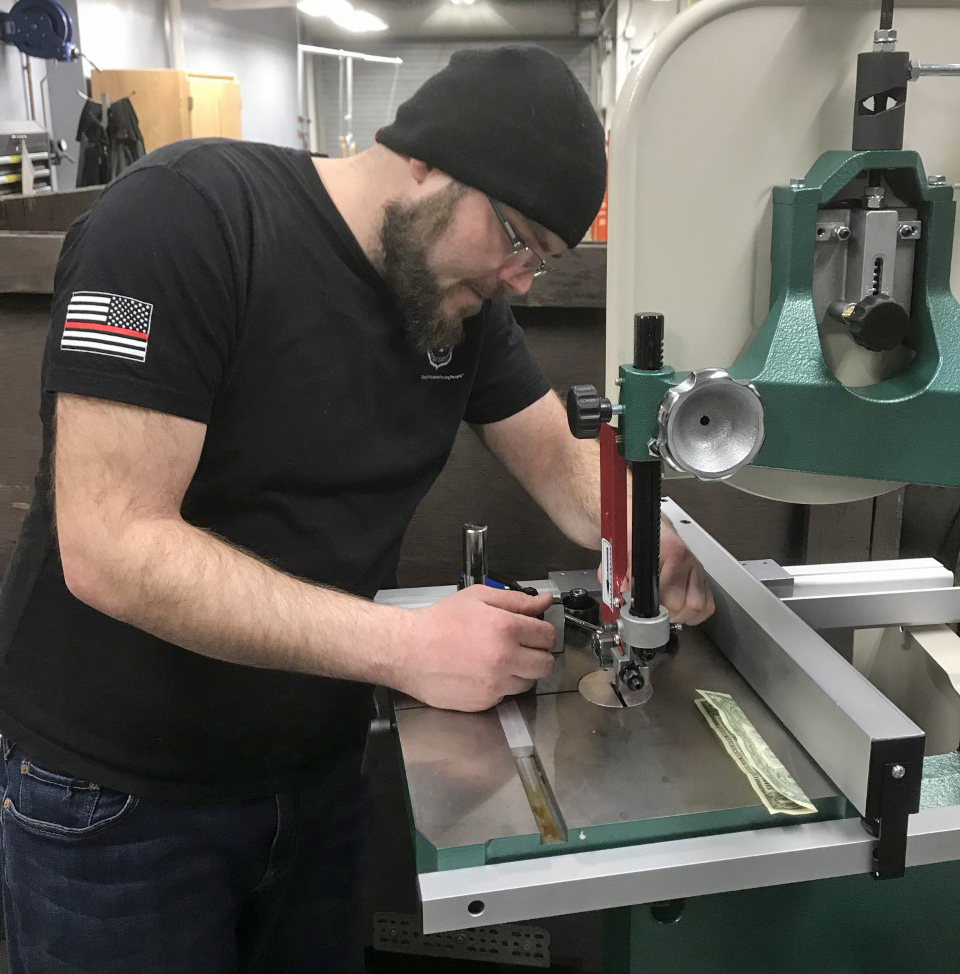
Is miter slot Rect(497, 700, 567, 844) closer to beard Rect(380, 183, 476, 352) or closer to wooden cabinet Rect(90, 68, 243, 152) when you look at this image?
beard Rect(380, 183, 476, 352)

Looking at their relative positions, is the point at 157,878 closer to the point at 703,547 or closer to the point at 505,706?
the point at 505,706

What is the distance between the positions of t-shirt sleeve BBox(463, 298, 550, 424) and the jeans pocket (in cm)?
63

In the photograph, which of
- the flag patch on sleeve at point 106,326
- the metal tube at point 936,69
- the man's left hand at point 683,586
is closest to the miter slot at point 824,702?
the man's left hand at point 683,586

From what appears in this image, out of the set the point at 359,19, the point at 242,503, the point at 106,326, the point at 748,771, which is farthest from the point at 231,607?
the point at 359,19

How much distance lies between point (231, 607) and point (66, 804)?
32cm

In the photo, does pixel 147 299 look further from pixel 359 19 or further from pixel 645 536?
pixel 359 19

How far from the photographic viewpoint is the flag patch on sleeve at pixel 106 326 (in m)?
0.82

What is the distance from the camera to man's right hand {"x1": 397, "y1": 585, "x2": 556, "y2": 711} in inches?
35.5

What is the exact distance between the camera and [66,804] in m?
1.01

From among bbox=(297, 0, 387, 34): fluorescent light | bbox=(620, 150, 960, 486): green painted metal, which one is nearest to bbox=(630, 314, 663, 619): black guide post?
bbox=(620, 150, 960, 486): green painted metal

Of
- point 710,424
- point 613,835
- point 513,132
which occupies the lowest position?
point 613,835

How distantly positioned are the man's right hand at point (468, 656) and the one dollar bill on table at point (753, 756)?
16 cm

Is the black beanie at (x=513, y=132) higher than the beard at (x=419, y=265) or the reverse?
higher

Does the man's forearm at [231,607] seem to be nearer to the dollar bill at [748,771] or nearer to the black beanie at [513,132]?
the dollar bill at [748,771]
